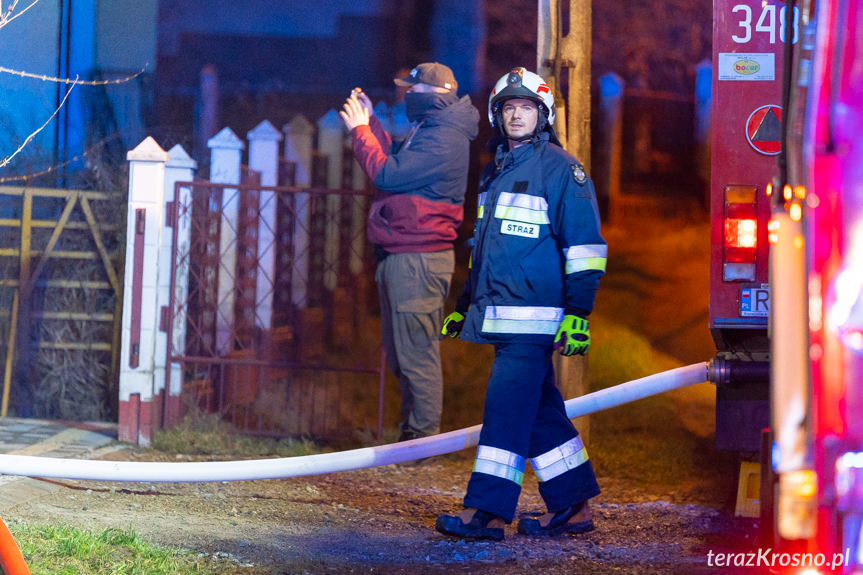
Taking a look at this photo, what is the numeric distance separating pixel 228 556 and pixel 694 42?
7.29 metres

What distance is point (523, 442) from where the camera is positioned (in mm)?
4016

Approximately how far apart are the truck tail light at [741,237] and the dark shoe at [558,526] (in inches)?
47.7

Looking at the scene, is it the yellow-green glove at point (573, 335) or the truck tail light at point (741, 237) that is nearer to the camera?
the truck tail light at point (741, 237)

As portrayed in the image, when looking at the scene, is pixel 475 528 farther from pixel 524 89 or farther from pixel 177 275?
pixel 177 275

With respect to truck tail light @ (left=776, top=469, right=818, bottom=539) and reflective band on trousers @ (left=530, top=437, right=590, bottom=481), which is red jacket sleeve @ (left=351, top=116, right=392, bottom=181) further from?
truck tail light @ (left=776, top=469, right=818, bottom=539)

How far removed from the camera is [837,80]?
227 cm

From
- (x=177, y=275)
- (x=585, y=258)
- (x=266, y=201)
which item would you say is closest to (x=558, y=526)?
(x=585, y=258)

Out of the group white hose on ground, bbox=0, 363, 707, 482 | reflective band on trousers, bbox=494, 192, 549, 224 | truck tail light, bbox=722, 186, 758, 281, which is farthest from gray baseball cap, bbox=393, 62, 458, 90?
truck tail light, bbox=722, 186, 758, 281

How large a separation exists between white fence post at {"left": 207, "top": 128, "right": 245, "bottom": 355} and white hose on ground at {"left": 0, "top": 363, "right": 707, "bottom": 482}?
2.48 meters

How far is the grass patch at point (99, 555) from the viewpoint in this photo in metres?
3.39

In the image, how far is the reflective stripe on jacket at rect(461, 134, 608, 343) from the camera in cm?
400

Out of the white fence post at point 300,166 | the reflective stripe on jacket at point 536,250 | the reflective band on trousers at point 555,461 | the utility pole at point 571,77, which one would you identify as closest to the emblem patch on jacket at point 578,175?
the reflective stripe on jacket at point 536,250

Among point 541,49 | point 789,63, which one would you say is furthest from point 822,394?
point 541,49

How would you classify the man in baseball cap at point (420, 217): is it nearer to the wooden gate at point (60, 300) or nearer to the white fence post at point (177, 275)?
the white fence post at point (177, 275)
